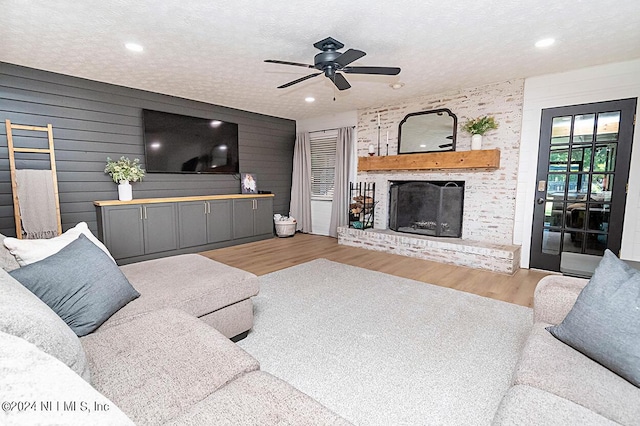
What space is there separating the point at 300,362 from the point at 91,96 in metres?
4.35

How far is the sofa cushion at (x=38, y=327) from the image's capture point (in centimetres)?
87

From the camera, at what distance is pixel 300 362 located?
6.50ft

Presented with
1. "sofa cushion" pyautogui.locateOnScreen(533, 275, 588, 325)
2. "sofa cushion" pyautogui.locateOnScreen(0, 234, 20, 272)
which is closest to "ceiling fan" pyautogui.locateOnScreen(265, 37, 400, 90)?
"sofa cushion" pyautogui.locateOnScreen(533, 275, 588, 325)

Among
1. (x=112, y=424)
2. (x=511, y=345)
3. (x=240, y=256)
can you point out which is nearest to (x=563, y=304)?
(x=511, y=345)

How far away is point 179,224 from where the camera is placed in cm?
468

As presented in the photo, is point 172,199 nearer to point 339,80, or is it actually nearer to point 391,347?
point 339,80

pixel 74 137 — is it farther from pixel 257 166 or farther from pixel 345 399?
pixel 345 399

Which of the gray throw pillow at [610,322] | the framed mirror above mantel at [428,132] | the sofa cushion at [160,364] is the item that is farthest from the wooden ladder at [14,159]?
the gray throw pillow at [610,322]

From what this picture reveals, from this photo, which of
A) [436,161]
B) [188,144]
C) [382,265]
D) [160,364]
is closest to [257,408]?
[160,364]

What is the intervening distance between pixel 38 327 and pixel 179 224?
397 cm

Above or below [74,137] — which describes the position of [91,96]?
above

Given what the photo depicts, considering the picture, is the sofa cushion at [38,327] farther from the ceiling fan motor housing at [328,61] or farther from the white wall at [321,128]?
the white wall at [321,128]

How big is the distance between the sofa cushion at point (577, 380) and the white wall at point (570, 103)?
3.14m

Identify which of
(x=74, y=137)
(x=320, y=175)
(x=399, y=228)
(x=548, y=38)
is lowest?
(x=399, y=228)
